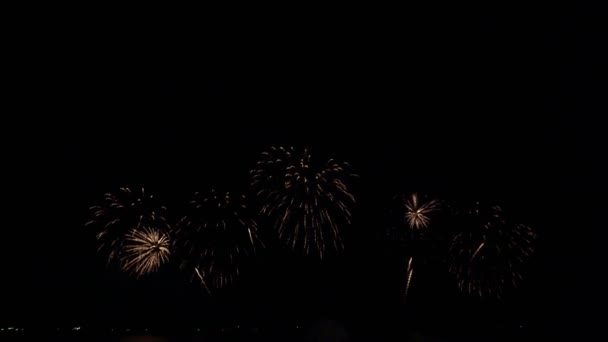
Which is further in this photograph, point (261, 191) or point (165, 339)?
point (165, 339)

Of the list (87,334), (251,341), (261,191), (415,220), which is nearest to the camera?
(261,191)

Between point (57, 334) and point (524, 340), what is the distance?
133ft

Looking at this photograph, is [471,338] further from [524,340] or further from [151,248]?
[151,248]

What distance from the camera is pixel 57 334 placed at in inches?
2031

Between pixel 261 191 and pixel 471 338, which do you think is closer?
pixel 261 191

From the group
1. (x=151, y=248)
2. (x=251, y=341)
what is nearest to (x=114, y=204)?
(x=151, y=248)

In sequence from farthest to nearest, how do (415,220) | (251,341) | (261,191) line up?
1. (251,341)
2. (415,220)
3. (261,191)

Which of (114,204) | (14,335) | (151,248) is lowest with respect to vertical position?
(14,335)

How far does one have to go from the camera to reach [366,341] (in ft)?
164

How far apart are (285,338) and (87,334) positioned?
56.9ft

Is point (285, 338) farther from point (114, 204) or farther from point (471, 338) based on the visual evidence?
point (114, 204)

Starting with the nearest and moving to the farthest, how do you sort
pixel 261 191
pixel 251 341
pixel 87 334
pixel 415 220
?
pixel 261 191 → pixel 415 220 → pixel 251 341 → pixel 87 334

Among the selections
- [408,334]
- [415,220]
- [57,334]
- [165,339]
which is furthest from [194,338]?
[415,220]

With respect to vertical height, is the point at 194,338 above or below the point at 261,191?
below
